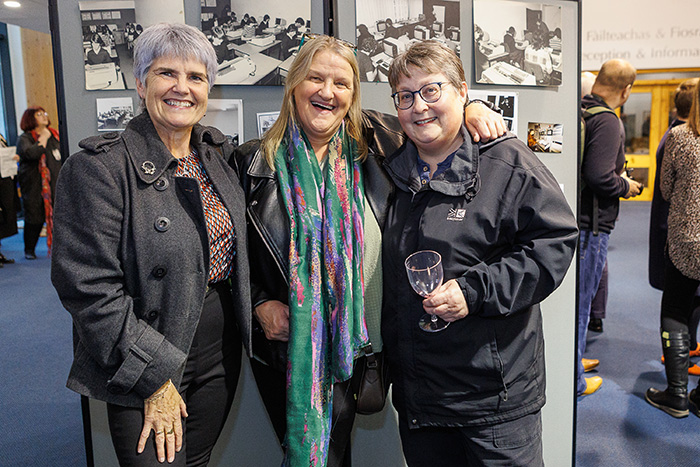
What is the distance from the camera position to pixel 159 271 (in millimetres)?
1330

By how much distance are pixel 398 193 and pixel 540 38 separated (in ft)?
3.31

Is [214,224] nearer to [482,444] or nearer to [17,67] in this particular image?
[482,444]

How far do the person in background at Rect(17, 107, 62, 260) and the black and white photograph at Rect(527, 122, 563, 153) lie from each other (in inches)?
257

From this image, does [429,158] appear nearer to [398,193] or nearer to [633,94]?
[398,193]

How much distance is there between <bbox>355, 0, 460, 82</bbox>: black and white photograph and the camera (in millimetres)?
1958

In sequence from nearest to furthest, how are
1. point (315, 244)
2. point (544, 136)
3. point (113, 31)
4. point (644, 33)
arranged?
point (315, 244), point (113, 31), point (544, 136), point (644, 33)

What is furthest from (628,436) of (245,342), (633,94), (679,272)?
(633,94)

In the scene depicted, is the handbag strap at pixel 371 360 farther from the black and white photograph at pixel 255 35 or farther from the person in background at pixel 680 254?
the person in background at pixel 680 254

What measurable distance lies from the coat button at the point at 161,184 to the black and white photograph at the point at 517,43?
4.21ft

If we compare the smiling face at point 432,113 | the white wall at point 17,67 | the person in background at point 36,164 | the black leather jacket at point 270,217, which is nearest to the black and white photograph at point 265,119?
the black leather jacket at point 270,217

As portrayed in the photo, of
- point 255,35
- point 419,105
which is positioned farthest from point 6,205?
point 419,105

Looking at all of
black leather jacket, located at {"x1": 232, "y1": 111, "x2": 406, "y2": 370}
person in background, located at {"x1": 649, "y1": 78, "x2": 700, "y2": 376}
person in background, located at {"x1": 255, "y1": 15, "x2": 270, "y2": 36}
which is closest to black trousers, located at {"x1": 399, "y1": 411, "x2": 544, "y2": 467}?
black leather jacket, located at {"x1": 232, "y1": 111, "x2": 406, "y2": 370}

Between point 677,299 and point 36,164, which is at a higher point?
point 36,164

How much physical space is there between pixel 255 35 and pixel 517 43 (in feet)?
3.30
